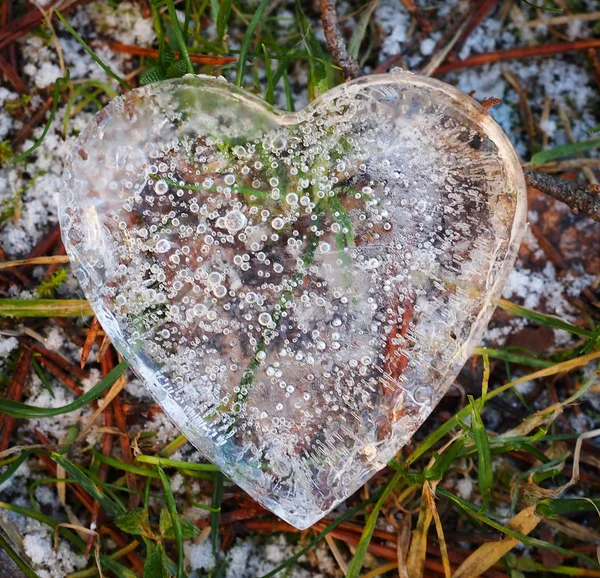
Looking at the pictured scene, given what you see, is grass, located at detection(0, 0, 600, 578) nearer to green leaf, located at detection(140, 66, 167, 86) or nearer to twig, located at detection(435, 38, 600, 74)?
green leaf, located at detection(140, 66, 167, 86)

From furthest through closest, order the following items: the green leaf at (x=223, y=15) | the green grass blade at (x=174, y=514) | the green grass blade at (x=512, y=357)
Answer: the green grass blade at (x=512, y=357) → the green leaf at (x=223, y=15) → the green grass blade at (x=174, y=514)

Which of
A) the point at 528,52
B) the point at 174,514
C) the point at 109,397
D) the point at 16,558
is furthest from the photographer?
the point at 528,52

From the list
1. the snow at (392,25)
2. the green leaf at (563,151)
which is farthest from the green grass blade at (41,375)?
the green leaf at (563,151)

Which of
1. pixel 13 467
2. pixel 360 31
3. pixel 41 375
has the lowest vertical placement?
pixel 13 467

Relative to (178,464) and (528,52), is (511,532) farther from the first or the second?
(528,52)

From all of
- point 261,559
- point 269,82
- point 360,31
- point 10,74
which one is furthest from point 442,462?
point 10,74

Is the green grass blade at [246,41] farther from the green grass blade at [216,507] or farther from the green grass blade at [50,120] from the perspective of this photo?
the green grass blade at [216,507]

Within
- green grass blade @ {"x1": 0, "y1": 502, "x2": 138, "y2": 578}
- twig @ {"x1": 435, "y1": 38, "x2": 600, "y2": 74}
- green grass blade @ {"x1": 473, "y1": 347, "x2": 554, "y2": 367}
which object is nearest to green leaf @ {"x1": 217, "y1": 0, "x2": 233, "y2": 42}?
twig @ {"x1": 435, "y1": 38, "x2": 600, "y2": 74}
